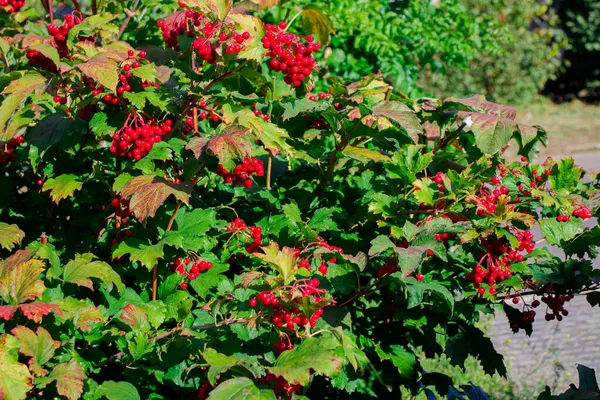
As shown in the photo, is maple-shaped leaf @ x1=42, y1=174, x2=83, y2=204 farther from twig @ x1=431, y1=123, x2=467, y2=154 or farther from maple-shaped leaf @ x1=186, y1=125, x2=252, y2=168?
twig @ x1=431, y1=123, x2=467, y2=154

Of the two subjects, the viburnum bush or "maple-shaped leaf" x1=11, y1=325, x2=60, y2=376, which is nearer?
"maple-shaped leaf" x1=11, y1=325, x2=60, y2=376

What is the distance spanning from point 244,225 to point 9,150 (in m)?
1.14

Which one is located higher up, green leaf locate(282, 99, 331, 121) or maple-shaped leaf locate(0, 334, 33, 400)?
green leaf locate(282, 99, 331, 121)

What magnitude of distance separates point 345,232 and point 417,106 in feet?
2.21

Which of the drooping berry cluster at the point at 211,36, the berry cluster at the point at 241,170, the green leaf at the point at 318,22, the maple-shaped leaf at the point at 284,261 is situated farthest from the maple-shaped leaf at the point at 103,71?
the green leaf at the point at 318,22

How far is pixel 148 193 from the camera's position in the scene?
8.00 feet

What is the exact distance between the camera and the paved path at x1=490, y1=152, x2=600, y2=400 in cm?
488

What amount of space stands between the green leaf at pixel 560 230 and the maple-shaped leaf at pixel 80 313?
168 centimetres

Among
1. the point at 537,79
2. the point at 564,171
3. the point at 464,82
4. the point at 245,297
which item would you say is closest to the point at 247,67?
the point at 245,297

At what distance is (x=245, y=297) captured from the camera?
2.58 meters

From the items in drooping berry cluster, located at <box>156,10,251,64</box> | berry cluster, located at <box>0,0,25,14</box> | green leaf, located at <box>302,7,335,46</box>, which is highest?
drooping berry cluster, located at <box>156,10,251,64</box>

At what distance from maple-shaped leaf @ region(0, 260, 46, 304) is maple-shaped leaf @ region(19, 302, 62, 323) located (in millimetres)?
53

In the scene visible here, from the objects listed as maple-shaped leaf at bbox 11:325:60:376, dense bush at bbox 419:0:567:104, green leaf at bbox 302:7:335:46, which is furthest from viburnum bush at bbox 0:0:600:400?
dense bush at bbox 419:0:567:104

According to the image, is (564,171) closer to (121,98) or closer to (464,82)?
(121,98)
